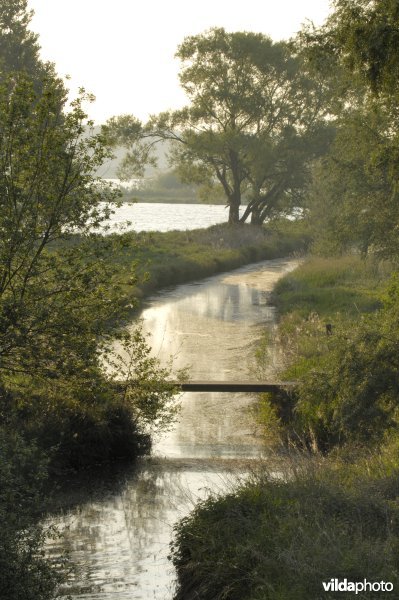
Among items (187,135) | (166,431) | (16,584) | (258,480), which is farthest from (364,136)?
(187,135)

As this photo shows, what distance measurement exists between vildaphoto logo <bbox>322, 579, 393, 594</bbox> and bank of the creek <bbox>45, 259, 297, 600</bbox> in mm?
2669

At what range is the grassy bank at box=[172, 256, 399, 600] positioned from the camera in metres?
8.48

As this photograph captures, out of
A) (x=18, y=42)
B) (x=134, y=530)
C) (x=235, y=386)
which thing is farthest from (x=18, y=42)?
(x=134, y=530)

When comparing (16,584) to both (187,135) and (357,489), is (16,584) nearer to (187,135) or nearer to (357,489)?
(357,489)

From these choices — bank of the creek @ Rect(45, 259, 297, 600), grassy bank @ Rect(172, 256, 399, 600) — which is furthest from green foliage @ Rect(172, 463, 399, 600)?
bank of the creek @ Rect(45, 259, 297, 600)

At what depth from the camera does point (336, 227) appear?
28.8 meters

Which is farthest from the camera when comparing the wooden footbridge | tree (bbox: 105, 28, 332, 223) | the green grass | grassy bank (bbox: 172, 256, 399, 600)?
tree (bbox: 105, 28, 332, 223)

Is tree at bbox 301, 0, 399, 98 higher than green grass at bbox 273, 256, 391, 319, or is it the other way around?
tree at bbox 301, 0, 399, 98

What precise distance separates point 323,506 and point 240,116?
52.9 metres

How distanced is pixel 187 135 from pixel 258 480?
162ft

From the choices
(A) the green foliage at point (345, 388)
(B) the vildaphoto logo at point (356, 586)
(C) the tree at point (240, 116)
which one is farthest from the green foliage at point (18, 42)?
(B) the vildaphoto logo at point (356, 586)

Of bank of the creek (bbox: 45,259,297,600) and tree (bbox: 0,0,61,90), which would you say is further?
tree (bbox: 0,0,61,90)

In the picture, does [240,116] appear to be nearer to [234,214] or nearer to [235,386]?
[234,214]

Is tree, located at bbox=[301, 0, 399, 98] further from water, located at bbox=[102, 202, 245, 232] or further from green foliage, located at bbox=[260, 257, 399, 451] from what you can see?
water, located at bbox=[102, 202, 245, 232]
